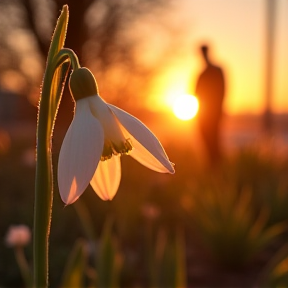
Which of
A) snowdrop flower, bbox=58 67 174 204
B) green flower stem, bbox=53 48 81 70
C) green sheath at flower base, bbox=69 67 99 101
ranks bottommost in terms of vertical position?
snowdrop flower, bbox=58 67 174 204

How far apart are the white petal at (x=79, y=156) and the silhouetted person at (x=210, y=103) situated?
6.36m

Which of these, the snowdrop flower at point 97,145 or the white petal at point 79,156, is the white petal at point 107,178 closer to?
the snowdrop flower at point 97,145

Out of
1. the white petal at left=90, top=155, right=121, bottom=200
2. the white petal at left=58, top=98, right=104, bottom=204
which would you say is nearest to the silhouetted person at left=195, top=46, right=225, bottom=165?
the white petal at left=90, top=155, right=121, bottom=200

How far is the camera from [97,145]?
3.19 ft

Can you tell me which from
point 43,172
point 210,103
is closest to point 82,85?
point 43,172

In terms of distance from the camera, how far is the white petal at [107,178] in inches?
44.2

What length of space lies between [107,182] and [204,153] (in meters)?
7.27

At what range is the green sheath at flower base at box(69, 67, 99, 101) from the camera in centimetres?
105

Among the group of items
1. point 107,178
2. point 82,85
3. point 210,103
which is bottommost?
point 107,178

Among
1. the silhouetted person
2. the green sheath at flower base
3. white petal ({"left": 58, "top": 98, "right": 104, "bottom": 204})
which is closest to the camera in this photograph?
white petal ({"left": 58, "top": 98, "right": 104, "bottom": 204})

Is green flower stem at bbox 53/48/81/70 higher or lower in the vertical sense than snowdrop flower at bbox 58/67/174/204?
higher

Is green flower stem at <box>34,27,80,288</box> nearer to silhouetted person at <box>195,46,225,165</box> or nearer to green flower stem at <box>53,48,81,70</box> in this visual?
green flower stem at <box>53,48,81,70</box>

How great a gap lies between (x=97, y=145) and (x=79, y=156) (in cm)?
3

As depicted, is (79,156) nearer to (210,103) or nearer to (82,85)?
(82,85)
